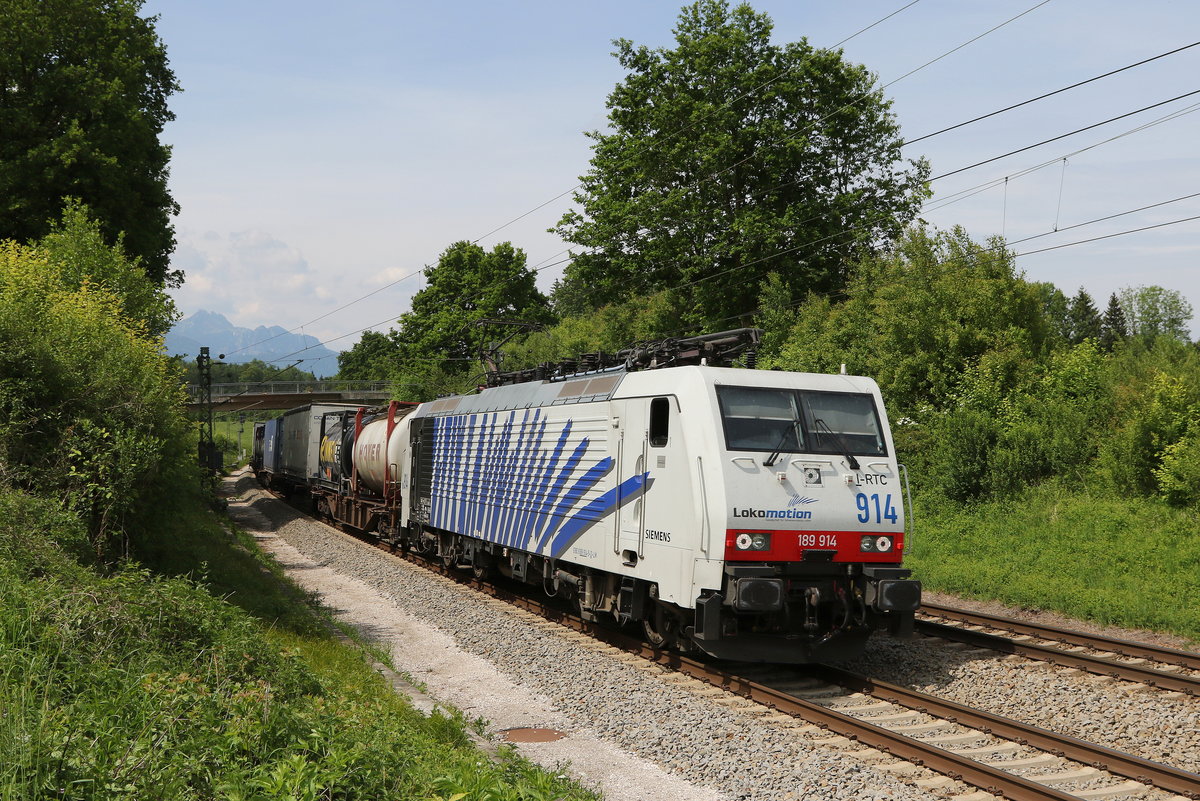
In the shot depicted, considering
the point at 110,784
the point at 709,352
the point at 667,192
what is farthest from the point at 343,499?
the point at 110,784

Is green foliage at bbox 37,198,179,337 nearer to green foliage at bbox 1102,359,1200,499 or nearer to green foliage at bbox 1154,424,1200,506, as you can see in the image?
green foliage at bbox 1102,359,1200,499

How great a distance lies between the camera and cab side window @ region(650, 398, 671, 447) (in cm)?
1057

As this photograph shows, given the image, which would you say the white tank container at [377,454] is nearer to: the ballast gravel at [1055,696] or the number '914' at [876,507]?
the ballast gravel at [1055,696]

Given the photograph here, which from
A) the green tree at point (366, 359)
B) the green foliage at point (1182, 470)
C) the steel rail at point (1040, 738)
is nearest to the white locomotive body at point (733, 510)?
the steel rail at point (1040, 738)

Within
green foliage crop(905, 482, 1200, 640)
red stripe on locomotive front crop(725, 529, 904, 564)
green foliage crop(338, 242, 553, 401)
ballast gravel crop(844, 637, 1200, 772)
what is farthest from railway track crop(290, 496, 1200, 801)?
green foliage crop(338, 242, 553, 401)

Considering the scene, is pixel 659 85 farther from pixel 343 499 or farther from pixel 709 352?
pixel 709 352

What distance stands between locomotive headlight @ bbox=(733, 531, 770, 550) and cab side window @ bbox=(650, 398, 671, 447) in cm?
149

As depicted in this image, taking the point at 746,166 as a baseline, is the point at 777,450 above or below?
below

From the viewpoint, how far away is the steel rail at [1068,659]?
367 inches

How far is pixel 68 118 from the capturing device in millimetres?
26078

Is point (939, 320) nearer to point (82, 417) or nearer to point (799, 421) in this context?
point (799, 421)

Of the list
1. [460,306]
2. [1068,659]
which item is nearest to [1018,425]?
[1068,659]

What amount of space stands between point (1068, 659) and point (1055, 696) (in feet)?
3.81

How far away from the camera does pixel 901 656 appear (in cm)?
1118
